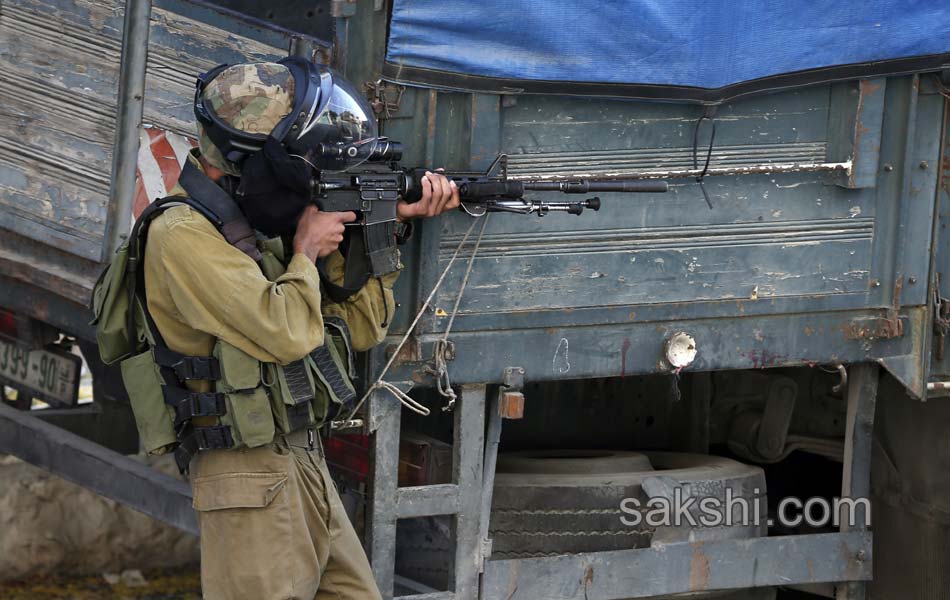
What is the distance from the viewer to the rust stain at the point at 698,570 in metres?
4.72

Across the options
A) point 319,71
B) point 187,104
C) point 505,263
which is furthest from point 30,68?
point 505,263

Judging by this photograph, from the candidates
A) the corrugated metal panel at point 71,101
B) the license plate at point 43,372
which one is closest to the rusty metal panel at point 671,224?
the corrugated metal panel at point 71,101

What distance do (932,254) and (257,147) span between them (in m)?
2.26

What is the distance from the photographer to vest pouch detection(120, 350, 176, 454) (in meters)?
3.75

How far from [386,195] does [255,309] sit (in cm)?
56

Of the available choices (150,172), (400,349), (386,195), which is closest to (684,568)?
(400,349)

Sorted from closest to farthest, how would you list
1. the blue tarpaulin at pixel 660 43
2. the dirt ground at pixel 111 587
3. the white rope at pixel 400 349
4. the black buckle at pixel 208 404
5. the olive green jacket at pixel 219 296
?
the olive green jacket at pixel 219 296
the black buckle at pixel 208 404
the blue tarpaulin at pixel 660 43
the white rope at pixel 400 349
the dirt ground at pixel 111 587

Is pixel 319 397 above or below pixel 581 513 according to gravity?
above

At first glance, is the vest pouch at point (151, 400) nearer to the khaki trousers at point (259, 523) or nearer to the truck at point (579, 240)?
the khaki trousers at point (259, 523)

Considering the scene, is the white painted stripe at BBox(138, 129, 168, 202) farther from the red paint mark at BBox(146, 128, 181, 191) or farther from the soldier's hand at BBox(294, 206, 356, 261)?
the soldier's hand at BBox(294, 206, 356, 261)

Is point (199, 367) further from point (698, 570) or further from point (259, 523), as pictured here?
point (698, 570)

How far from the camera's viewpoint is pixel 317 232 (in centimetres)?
383

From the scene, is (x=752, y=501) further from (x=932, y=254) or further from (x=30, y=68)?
(x=30, y=68)

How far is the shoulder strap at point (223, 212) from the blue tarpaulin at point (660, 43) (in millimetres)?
648
